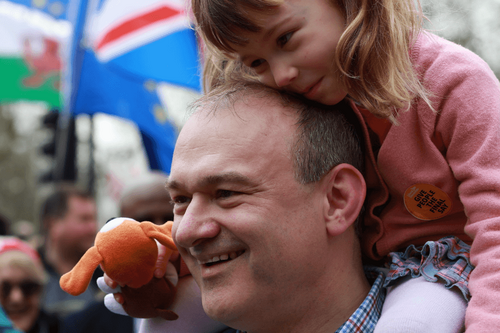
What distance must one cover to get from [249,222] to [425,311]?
0.62m

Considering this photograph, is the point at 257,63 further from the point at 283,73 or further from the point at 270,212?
the point at 270,212

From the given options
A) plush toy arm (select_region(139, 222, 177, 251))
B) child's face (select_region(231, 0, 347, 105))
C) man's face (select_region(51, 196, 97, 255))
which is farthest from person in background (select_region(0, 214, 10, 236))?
child's face (select_region(231, 0, 347, 105))

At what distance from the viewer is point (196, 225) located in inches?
71.5

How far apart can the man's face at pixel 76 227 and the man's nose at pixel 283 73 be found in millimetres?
3721

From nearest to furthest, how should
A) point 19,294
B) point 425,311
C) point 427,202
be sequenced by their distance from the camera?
point 425,311 < point 427,202 < point 19,294

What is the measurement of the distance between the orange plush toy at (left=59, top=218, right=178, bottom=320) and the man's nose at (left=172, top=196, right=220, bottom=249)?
13cm

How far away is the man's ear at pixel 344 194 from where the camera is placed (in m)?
1.95

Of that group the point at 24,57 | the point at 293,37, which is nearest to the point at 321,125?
the point at 293,37

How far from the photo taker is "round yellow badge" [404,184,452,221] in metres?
1.92

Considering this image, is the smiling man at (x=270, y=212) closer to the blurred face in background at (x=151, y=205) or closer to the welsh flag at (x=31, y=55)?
the blurred face in background at (x=151, y=205)

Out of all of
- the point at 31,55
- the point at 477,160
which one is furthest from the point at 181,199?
the point at 31,55

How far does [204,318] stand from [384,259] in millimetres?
775

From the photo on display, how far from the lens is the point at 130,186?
429cm

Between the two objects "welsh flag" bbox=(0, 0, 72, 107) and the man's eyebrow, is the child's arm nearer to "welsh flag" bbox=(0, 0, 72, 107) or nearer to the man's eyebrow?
the man's eyebrow
